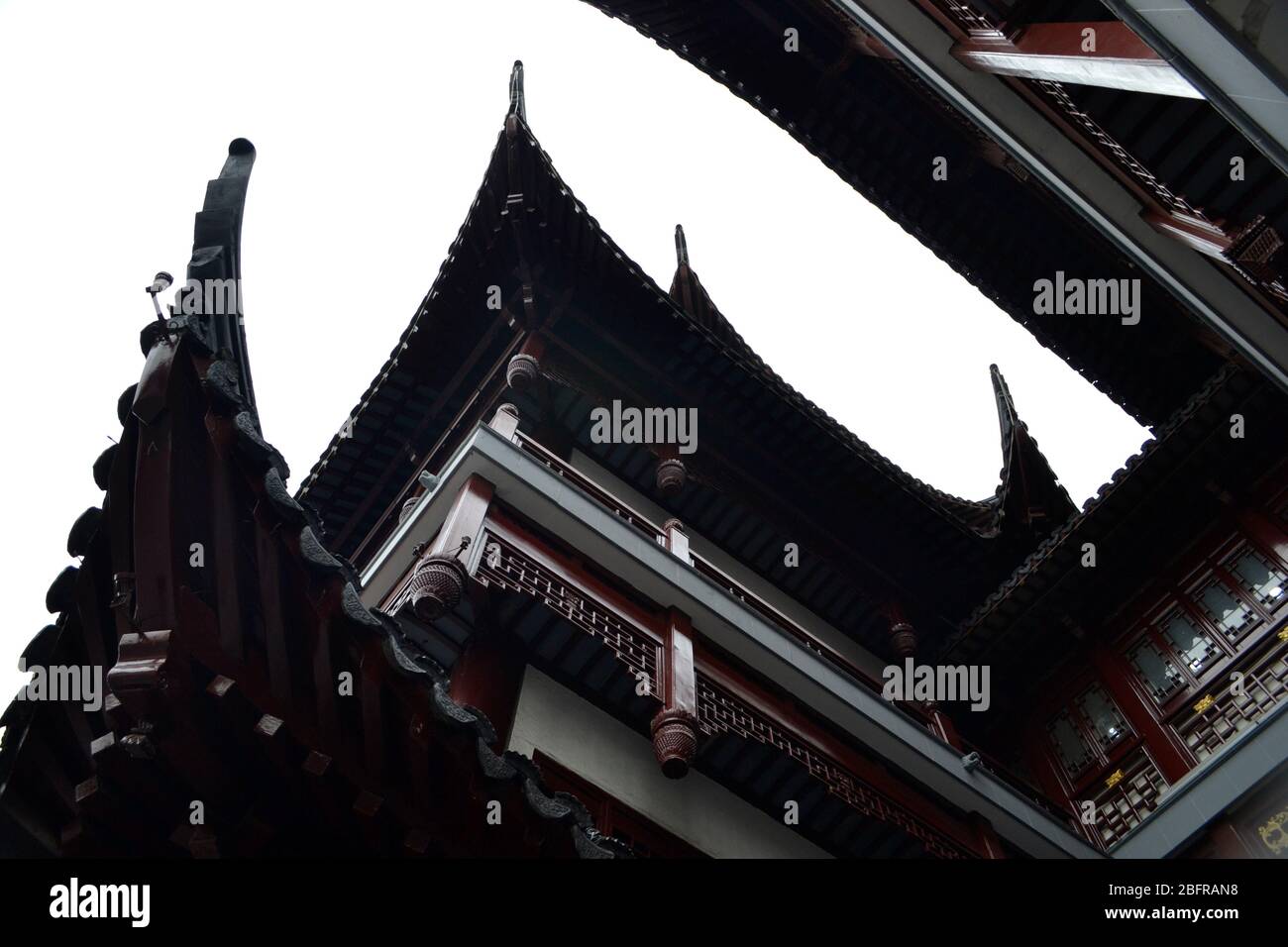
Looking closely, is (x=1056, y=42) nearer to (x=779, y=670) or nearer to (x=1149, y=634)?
(x=779, y=670)

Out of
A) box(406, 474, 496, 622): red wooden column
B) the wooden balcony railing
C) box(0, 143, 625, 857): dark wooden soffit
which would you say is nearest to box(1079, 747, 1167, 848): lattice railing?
the wooden balcony railing

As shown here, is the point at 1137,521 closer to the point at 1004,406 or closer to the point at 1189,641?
the point at 1189,641

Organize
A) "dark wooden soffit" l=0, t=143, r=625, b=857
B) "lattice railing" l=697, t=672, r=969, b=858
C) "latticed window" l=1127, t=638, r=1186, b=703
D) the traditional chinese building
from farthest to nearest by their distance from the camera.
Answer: "latticed window" l=1127, t=638, r=1186, b=703, "lattice railing" l=697, t=672, r=969, b=858, the traditional chinese building, "dark wooden soffit" l=0, t=143, r=625, b=857

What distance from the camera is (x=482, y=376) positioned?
12.9 metres

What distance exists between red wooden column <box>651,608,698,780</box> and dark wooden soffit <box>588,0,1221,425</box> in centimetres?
712

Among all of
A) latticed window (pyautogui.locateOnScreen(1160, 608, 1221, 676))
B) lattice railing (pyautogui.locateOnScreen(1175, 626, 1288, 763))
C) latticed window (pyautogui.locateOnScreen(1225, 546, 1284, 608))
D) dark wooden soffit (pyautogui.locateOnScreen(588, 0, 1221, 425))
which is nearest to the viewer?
lattice railing (pyautogui.locateOnScreen(1175, 626, 1288, 763))

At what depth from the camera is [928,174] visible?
14.2m

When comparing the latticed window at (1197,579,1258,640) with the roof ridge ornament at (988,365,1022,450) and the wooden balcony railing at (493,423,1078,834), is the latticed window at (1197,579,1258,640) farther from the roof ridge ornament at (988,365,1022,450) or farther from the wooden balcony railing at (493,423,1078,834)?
the roof ridge ornament at (988,365,1022,450)

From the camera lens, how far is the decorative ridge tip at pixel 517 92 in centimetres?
1251

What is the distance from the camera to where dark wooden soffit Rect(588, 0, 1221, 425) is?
13.8 m

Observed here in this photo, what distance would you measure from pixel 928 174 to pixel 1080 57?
651 centimetres

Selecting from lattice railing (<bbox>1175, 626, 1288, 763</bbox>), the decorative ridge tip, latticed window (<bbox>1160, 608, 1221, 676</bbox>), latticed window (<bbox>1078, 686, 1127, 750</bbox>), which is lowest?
lattice railing (<bbox>1175, 626, 1288, 763</bbox>)
